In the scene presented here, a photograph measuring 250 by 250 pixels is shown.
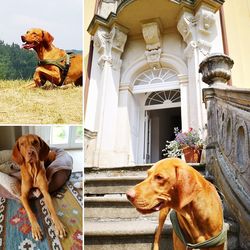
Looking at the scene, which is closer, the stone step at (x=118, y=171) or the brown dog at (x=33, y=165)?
the brown dog at (x=33, y=165)

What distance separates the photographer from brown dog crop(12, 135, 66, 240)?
1492mm

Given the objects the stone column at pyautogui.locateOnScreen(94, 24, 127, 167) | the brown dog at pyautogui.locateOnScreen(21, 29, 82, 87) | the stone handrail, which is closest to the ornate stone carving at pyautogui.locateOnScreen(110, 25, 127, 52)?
the stone column at pyautogui.locateOnScreen(94, 24, 127, 167)

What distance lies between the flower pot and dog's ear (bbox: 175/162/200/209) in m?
2.57

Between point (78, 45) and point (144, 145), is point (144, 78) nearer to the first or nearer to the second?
point (144, 145)

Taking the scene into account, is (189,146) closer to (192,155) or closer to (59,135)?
(192,155)

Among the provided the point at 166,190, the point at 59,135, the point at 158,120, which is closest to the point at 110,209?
the point at 59,135

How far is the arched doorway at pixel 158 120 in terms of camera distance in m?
4.91

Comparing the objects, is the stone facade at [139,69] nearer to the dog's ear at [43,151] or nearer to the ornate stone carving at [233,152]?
the ornate stone carving at [233,152]

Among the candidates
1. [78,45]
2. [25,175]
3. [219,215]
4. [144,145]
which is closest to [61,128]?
[25,175]

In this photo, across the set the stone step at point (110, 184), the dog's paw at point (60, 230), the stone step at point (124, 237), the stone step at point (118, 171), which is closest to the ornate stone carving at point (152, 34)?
the stone step at point (118, 171)

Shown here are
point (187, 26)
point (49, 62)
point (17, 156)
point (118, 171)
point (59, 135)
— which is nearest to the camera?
point (17, 156)

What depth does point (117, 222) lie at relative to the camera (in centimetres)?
177

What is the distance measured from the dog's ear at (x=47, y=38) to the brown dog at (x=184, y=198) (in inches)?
58.0

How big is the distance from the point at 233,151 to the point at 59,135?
104 cm
